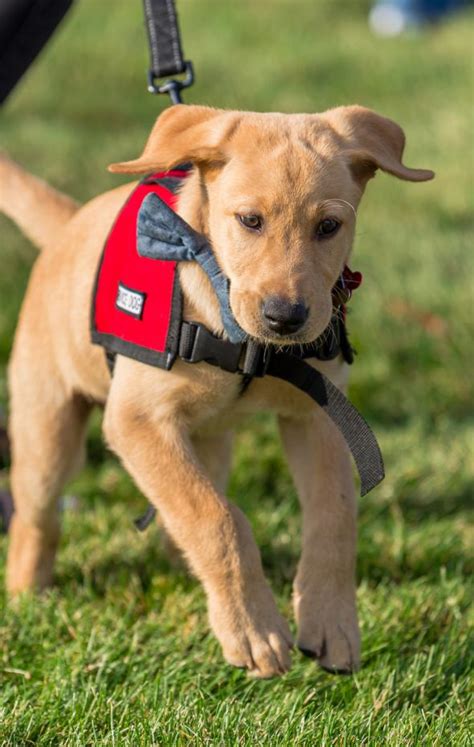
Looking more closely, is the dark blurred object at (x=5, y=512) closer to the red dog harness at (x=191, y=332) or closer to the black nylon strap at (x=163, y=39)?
the red dog harness at (x=191, y=332)

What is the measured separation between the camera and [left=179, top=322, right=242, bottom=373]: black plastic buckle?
2.96 metres

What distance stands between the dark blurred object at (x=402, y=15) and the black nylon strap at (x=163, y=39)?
1124cm

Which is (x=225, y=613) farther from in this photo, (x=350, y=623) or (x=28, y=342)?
(x=28, y=342)

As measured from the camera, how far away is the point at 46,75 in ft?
37.5

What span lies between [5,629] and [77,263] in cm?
113

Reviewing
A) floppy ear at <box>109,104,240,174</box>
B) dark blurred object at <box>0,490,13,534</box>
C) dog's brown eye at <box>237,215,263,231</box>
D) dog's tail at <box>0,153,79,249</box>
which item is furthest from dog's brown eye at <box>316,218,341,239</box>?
dark blurred object at <box>0,490,13,534</box>

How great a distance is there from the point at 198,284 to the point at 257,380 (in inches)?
11.8

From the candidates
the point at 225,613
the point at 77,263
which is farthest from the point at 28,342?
the point at 225,613

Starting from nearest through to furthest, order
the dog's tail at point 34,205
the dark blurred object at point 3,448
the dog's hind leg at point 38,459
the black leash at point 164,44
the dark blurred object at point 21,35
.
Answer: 1. the dark blurred object at point 21,35
2. the black leash at point 164,44
3. the dog's hind leg at point 38,459
4. the dog's tail at point 34,205
5. the dark blurred object at point 3,448

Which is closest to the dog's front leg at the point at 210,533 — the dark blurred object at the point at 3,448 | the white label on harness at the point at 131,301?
the white label on harness at the point at 131,301

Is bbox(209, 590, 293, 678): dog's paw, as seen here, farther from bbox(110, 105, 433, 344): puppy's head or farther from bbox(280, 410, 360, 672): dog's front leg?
bbox(110, 105, 433, 344): puppy's head

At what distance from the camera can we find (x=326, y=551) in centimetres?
306

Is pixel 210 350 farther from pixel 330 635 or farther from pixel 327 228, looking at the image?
pixel 330 635

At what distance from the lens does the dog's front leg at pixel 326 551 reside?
118 inches
